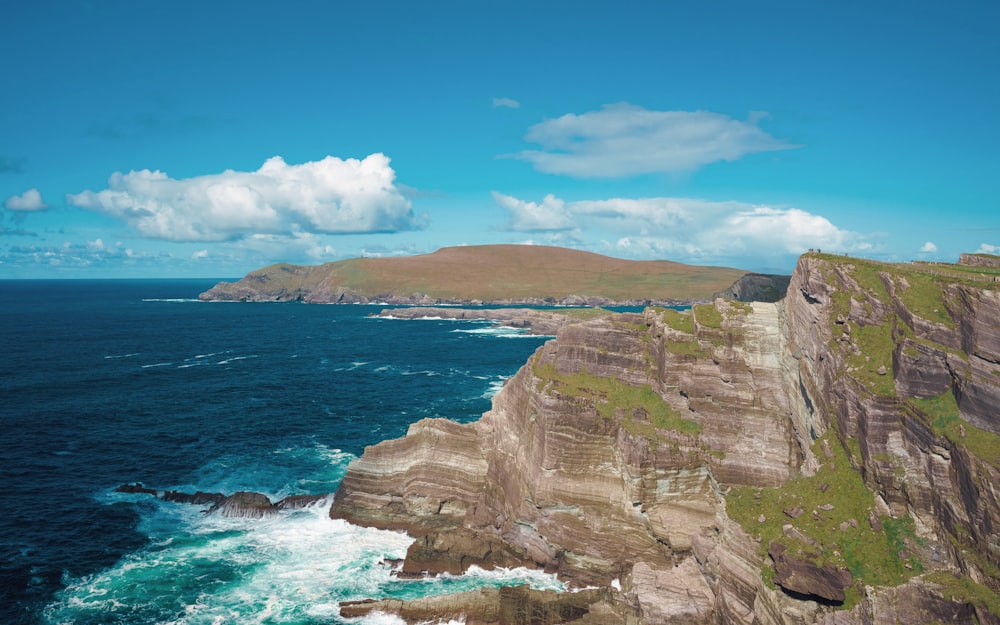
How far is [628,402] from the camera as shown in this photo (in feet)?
130

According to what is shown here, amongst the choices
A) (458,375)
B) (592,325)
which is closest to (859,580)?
(592,325)

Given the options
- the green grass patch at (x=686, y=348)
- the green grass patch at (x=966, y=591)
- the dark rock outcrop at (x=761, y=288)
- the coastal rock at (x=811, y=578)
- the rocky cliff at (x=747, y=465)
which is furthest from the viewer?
the dark rock outcrop at (x=761, y=288)

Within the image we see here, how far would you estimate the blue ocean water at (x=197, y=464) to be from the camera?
3791cm

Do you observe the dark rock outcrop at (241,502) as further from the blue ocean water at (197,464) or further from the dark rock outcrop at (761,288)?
the dark rock outcrop at (761,288)

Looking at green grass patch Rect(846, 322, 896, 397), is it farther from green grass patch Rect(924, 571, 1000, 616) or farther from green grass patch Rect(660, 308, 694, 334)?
green grass patch Rect(660, 308, 694, 334)

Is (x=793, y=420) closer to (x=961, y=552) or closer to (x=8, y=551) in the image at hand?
(x=961, y=552)

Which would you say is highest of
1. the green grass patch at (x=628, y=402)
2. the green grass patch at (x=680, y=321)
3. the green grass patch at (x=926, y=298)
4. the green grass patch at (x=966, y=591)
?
the green grass patch at (x=926, y=298)

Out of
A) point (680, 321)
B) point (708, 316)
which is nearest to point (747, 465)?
point (708, 316)

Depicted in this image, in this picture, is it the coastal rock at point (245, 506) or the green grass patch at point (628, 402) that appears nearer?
the green grass patch at point (628, 402)

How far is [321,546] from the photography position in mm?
43688

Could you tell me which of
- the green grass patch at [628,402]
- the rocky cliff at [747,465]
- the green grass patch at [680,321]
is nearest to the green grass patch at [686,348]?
the rocky cliff at [747,465]

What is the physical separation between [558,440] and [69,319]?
616ft

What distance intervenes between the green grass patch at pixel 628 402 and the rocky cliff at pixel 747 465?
5.6 inches

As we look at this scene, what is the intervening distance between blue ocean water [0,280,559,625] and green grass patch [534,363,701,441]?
1232 centimetres
